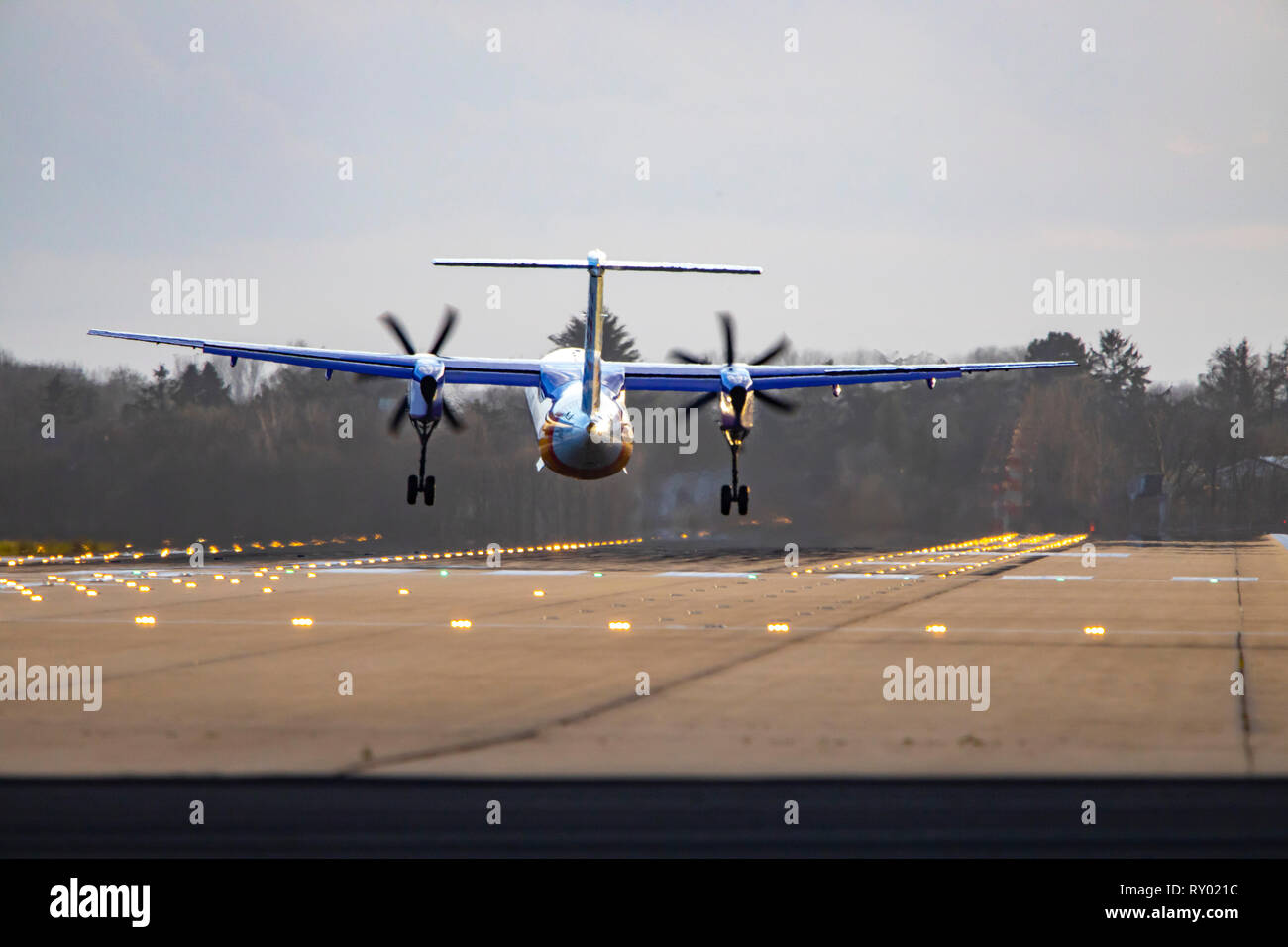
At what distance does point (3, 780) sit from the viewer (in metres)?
12.0

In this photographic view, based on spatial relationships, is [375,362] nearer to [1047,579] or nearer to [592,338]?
[592,338]

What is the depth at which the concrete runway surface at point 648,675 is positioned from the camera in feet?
42.9

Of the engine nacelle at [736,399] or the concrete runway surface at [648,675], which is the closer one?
the concrete runway surface at [648,675]

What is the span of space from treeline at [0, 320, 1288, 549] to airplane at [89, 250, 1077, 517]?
26.5 meters

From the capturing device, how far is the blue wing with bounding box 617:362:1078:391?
133 feet

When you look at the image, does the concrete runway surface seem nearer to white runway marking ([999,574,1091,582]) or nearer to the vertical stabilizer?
white runway marking ([999,574,1091,582])

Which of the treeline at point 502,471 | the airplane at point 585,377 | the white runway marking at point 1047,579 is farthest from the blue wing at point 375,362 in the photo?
the treeline at point 502,471

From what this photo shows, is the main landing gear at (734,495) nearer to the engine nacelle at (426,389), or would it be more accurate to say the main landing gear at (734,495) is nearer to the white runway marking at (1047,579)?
the white runway marking at (1047,579)

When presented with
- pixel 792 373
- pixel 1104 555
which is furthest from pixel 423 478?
pixel 1104 555

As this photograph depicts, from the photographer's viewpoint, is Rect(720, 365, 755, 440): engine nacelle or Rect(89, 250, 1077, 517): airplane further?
Rect(720, 365, 755, 440): engine nacelle

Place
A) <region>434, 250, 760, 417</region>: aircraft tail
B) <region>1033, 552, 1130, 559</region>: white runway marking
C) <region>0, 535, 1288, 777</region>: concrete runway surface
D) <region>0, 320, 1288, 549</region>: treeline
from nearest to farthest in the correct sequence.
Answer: <region>0, 535, 1288, 777</region>: concrete runway surface < <region>434, 250, 760, 417</region>: aircraft tail < <region>1033, 552, 1130, 559</region>: white runway marking < <region>0, 320, 1288, 549</region>: treeline

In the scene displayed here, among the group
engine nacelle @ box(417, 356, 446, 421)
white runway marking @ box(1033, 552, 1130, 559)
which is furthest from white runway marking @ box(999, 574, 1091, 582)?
engine nacelle @ box(417, 356, 446, 421)

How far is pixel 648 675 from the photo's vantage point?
18.4 m

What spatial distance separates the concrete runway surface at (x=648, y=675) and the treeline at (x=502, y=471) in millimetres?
35472
